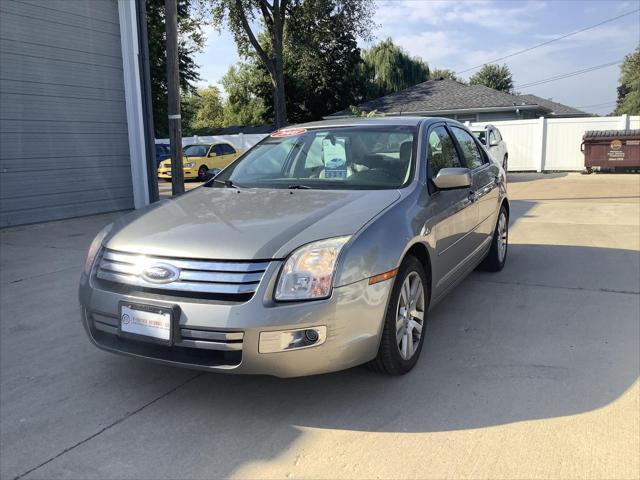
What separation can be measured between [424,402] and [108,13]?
10.8 m

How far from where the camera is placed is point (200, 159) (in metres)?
22.2

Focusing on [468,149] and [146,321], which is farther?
[468,149]

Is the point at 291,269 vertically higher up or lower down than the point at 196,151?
lower down

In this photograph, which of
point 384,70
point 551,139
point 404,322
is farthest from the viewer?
point 384,70

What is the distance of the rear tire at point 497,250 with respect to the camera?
5902mm

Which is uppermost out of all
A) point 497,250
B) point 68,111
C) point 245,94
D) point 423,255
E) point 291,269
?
point 245,94

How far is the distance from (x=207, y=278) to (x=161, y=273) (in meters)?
0.28

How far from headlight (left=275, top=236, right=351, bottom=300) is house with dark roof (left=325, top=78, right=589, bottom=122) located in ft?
81.3

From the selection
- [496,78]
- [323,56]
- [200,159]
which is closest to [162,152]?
[200,159]

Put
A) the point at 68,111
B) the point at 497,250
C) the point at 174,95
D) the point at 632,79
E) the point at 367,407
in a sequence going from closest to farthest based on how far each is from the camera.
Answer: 1. the point at 367,407
2. the point at 497,250
3. the point at 174,95
4. the point at 68,111
5. the point at 632,79

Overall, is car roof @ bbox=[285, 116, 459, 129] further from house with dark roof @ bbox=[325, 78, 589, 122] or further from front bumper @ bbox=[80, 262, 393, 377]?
house with dark roof @ bbox=[325, 78, 589, 122]

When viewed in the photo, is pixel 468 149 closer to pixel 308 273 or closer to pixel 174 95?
pixel 308 273

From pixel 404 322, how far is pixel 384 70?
1685 inches

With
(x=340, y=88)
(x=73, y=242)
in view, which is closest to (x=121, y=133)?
(x=73, y=242)
